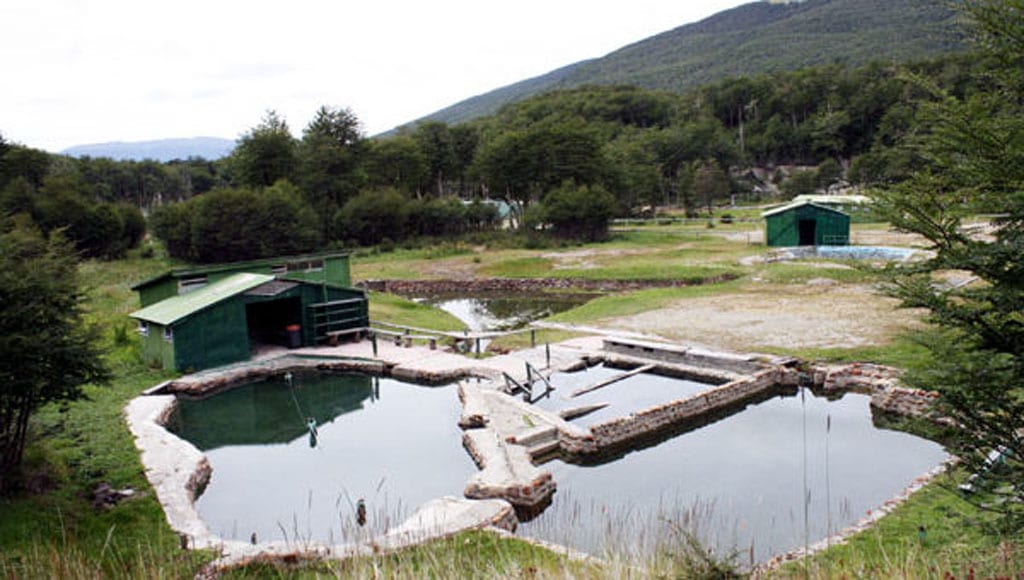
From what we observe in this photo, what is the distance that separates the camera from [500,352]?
20.3 meters

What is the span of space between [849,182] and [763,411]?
66131 mm

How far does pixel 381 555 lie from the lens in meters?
6.88

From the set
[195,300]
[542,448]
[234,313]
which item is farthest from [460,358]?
[195,300]

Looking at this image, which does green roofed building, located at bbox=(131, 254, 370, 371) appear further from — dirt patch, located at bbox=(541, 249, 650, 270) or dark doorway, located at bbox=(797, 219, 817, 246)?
dark doorway, located at bbox=(797, 219, 817, 246)

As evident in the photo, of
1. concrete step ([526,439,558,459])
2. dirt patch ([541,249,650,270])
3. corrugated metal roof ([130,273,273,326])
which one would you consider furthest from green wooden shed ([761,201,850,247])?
concrete step ([526,439,558,459])

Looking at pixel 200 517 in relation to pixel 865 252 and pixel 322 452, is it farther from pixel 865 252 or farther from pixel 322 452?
pixel 865 252

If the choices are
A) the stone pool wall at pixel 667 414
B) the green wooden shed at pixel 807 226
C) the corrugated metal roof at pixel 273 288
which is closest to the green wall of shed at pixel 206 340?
the corrugated metal roof at pixel 273 288

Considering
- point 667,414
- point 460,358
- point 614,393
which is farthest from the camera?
point 460,358

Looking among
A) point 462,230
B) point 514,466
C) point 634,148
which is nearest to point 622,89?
point 634,148

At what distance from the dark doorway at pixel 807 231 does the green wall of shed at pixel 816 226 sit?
401 mm

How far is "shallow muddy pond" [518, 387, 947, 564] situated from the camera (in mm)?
9359

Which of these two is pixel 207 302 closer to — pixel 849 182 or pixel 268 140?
pixel 268 140

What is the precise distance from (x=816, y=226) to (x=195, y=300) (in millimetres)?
33238

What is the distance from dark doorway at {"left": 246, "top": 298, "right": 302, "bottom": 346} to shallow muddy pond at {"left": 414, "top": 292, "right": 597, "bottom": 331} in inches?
268
